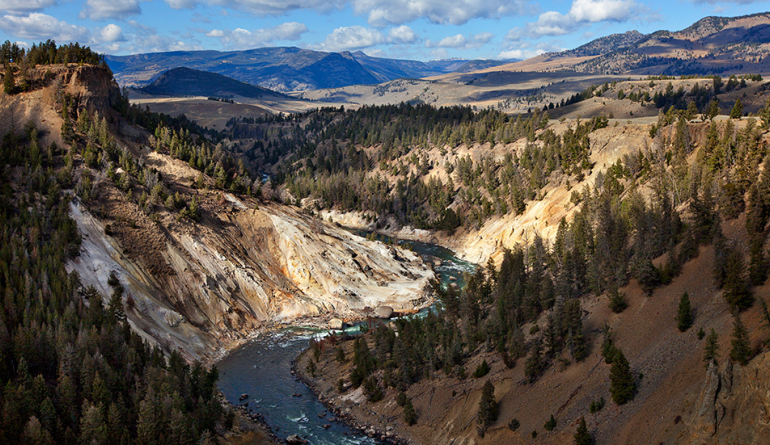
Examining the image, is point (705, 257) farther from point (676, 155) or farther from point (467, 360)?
point (676, 155)

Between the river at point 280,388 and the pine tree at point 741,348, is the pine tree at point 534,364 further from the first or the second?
the pine tree at point 741,348

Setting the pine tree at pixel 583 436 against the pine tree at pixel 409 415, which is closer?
the pine tree at pixel 583 436

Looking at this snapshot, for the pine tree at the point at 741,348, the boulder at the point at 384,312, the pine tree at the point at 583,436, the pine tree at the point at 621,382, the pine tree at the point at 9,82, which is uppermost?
the pine tree at the point at 9,82

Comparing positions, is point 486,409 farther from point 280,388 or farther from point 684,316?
point 280,388

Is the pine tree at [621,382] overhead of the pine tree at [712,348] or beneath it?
beneath

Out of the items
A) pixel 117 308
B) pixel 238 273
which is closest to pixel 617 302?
pixel 238 273

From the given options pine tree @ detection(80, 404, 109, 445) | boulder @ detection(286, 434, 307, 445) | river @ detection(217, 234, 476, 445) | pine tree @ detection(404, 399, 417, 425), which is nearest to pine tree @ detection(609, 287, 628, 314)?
pine tree @ detection(404, 399, 417, 425)

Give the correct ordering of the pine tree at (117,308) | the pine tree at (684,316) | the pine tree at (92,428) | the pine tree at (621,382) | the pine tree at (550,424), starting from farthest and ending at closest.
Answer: the pine tree at (117,308) → the pine tree at (684,316) → the pine tree at (550,424) → the pine tree at (621,382) → the pine tree at (92,428)

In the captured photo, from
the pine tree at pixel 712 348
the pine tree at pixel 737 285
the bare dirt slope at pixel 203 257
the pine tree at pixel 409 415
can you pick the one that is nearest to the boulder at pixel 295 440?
the pine tree at pixel 409 415
